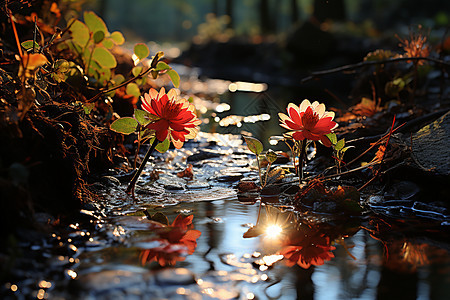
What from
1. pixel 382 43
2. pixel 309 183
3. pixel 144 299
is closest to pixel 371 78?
pixel 309 183

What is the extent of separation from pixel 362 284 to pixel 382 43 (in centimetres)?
1077

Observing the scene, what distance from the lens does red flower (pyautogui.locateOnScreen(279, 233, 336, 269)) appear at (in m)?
1.68

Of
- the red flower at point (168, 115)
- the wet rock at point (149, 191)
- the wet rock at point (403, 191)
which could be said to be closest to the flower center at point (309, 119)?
the red flower at point (168, 115)

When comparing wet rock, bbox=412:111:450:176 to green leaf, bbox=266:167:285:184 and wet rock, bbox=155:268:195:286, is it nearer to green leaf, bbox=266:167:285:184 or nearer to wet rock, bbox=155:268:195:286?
green leaf, bbox=266:167:285:184

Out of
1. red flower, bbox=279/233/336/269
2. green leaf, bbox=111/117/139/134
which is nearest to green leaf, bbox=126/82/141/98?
green leaf, bbox=111/117/139/134

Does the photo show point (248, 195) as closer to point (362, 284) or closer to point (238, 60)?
point (362, 284)

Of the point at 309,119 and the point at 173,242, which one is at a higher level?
the point at 309,119

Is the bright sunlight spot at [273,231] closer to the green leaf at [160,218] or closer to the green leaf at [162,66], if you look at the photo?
the green leaf at [160,218]

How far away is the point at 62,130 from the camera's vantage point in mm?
2037

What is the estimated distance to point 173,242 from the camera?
1798 millimetres

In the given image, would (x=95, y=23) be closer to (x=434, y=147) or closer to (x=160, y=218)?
(x=160, y=218)

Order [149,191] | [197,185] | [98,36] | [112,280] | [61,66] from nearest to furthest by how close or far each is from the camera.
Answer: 1. [112,280]
2. [61,66]
3. [149,191]
4. [98,36]
5. [197,185]

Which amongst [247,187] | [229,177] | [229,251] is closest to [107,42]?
[229,177]

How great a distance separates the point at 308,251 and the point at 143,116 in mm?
1041
